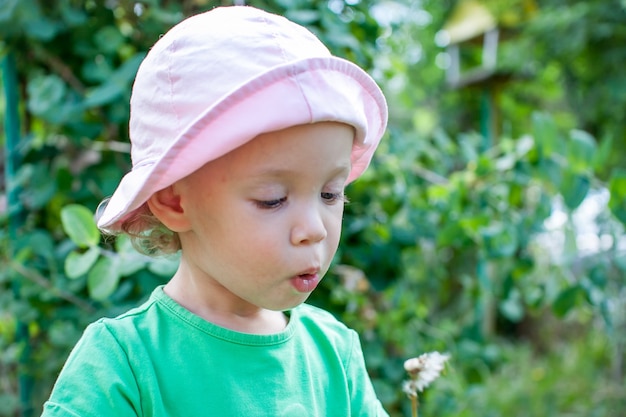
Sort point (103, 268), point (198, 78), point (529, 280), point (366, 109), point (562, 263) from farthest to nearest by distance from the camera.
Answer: point (529, 280), point (562, 263), point (103, 268), point (366, 109), point (198, 78)

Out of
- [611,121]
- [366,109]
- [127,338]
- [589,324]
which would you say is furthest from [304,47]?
[589,324]

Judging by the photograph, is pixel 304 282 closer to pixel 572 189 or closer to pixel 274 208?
pixel 274 208

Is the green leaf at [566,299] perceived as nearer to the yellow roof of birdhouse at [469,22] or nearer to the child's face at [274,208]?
the child's face at [274,208]

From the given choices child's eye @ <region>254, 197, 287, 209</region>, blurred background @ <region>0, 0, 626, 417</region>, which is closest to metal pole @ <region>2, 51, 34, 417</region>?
blurred background @ <region>0, 0, 626, 417</region>

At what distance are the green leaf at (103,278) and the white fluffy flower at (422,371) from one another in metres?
0.58

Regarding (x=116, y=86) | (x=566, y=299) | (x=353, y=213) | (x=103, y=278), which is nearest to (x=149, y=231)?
(x=103, y=278)

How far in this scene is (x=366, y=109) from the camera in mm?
984

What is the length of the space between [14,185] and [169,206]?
947mm

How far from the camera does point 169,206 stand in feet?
3.06

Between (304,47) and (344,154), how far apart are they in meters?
0.14

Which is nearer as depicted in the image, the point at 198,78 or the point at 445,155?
the point at 198,78

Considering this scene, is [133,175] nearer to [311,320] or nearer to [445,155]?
[311,320]

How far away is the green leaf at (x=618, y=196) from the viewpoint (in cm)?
181

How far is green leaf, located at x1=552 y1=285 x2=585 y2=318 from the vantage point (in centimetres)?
200
